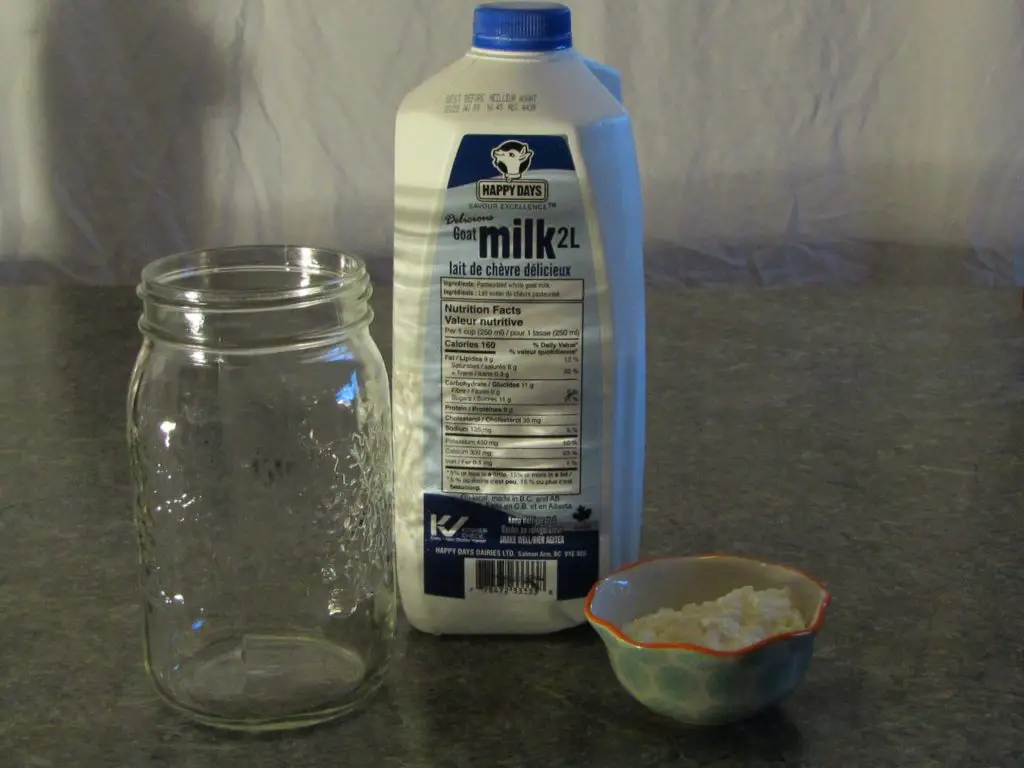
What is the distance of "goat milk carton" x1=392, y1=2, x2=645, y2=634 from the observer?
58 centimetres

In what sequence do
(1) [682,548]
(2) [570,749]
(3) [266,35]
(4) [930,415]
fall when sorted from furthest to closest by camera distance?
(3) [266,35] < (4) [930,415] < (1) [682,548] < (2) [570,749]

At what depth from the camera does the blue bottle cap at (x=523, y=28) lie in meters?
0.58

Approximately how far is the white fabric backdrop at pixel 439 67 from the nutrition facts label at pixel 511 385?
31.6 inches

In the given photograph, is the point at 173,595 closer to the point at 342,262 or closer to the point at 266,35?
the point at 342,262

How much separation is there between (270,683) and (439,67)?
0.89 metres

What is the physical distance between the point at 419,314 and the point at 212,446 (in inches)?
4.5

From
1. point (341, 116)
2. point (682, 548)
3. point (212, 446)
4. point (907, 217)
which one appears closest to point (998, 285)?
point (907, 217)

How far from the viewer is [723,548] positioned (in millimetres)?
730

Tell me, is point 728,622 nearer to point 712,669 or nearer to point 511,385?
point 712,669

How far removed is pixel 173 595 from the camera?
0.61 m

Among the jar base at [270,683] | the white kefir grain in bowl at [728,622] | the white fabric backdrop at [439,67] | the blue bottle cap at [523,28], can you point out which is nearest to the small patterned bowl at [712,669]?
the white kefir grain in bowl at [728,622]

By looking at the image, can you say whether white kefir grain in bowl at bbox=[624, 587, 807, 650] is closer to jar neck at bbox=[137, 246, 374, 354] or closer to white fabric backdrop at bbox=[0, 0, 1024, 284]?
jar neck at bbox=[137, 246, 374, 354]

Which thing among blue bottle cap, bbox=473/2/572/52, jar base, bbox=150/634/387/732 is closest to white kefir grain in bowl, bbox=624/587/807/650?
jar base, bbox=150/634/387/732

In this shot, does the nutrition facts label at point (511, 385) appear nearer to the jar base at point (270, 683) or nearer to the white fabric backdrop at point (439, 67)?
the jar base at point (270, 683)
